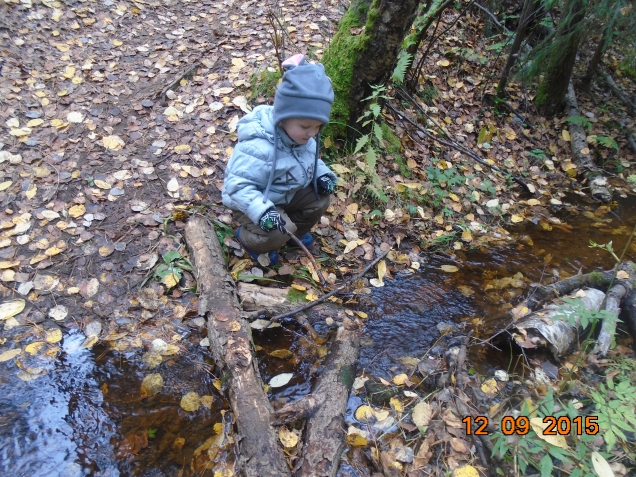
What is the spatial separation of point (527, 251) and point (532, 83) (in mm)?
3326

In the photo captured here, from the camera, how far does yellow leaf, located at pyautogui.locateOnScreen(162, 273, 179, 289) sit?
3.17 m

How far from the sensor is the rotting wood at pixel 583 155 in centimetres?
502

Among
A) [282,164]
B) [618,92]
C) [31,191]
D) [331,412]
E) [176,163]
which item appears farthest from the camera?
[618,92]

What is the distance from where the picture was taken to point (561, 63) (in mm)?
5730

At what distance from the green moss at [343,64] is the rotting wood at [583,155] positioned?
3.31 m

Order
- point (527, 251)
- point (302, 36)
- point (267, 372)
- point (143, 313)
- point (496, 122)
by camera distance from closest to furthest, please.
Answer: point (267, 372) → point (143, 313) → point (527, 251) → point (302, 36) → point (496, 122)

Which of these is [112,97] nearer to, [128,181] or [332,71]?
[128,181]

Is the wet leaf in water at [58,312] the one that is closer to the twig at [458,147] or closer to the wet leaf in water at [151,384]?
the wet leaf in water at [151,384]

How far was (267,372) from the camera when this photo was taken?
2.80 m

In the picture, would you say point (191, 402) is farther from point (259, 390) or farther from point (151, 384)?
point (259, 390)

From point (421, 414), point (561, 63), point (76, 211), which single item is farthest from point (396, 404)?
point (561, 63)

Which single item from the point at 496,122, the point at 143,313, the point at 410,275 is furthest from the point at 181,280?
the point at 496,122

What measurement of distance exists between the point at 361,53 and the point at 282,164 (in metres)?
1.66

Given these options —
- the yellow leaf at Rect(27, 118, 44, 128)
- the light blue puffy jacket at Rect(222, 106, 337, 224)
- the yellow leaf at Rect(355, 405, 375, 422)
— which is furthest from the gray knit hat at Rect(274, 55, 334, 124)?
the yellow leaf at Rect(27, 118, 44, 128)
